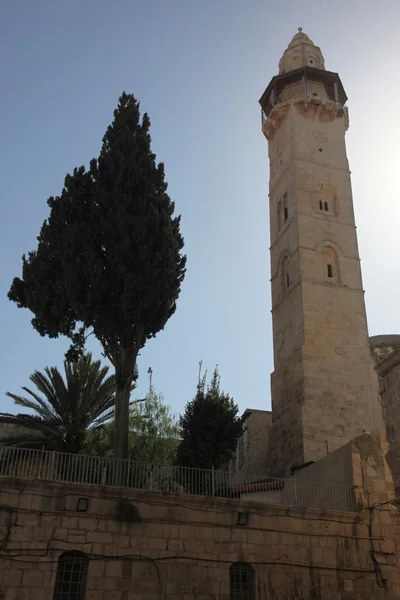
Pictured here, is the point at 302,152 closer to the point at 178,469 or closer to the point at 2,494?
the point at 178,469

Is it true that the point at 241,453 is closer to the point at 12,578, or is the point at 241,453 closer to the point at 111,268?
the point at 111,268

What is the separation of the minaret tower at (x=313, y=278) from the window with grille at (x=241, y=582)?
714 centimetres

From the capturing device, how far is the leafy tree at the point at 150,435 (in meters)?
20.1

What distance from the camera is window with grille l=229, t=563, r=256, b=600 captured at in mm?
11477

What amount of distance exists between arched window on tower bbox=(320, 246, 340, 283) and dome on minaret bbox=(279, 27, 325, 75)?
9970 mm

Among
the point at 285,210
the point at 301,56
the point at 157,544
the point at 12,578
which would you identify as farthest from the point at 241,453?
the point at 301,56

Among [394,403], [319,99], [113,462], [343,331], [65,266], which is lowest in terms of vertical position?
[113,462]

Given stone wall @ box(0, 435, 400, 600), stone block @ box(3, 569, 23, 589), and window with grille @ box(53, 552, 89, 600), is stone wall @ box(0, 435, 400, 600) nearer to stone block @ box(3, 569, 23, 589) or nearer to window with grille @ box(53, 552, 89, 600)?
stone block @ box(3, 569, 23, 589)

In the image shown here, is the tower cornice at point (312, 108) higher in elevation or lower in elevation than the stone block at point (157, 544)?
higher

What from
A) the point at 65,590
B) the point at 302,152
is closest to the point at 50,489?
the point at 65,590

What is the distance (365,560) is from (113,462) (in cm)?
567

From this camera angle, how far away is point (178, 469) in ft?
43.9

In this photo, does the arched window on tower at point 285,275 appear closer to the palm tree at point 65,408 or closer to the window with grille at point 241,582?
the palm tree at point 65,408

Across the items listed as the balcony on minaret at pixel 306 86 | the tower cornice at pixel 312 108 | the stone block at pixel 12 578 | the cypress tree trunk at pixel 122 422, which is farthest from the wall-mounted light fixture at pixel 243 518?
the balcony on minaret at pixel 306 86
